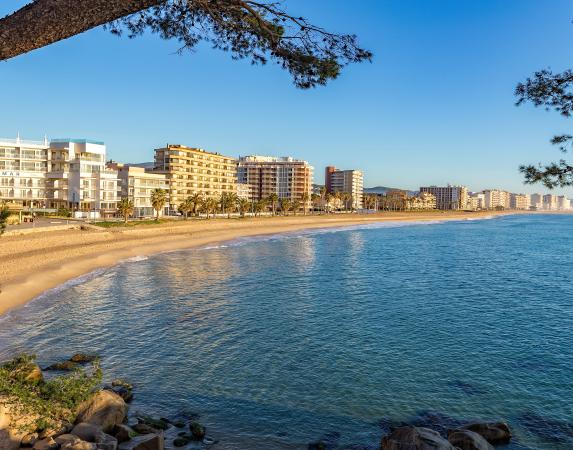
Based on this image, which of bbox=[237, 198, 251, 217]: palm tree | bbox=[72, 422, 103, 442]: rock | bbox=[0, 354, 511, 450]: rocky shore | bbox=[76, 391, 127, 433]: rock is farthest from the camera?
bbox=[237, 198, 251, 217]: palm tree

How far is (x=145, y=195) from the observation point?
101188mm

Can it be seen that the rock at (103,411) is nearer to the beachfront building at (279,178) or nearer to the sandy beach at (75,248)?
the sandy beach at (75,248)

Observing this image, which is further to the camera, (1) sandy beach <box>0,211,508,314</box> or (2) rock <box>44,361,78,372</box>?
(1) sandy beach <box>0,211,508,314</box>

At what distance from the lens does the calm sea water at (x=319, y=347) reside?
536 inches

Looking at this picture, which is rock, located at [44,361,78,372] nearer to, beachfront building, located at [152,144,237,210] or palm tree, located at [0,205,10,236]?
palm tree, located at [0,205,10,236]

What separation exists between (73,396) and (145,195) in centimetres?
9343

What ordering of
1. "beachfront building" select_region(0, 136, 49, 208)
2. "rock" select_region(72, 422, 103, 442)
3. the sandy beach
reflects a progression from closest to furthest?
"rock" select_region(72, 422, 103, 442) → the sandy beach → "beachfront building" select_region(0, 136, 49, 208)

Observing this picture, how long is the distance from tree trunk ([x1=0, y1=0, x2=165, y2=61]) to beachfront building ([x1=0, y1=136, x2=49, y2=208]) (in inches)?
3236

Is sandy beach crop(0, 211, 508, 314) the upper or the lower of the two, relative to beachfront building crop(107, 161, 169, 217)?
lower

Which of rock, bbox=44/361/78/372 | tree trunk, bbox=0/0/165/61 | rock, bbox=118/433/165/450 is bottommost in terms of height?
rock, bbox=44/361/78/372

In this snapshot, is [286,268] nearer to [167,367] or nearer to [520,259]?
[167,367]

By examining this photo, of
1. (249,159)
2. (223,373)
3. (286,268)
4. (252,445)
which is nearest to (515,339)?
(223,373)

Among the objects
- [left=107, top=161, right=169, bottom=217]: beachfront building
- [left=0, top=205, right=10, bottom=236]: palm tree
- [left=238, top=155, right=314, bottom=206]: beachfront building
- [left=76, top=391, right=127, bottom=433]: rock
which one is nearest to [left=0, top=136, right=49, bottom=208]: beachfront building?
[left=107, top=161, right=169, bottom=217]: beachfront building

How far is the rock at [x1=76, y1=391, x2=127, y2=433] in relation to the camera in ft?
37.0
